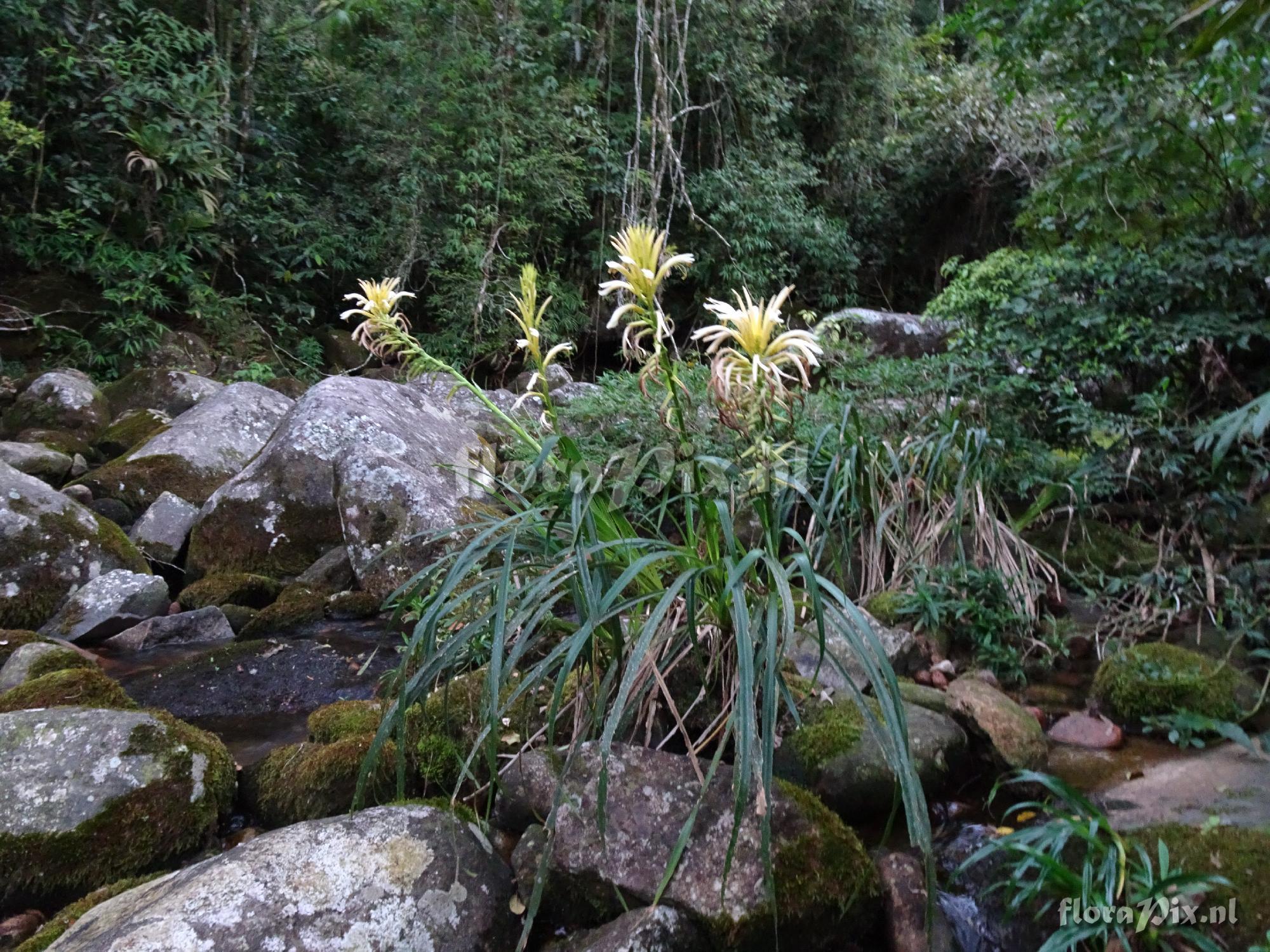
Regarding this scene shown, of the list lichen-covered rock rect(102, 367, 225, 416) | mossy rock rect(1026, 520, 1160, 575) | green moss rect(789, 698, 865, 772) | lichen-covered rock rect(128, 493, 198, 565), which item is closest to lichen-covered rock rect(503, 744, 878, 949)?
green moss rect(789, 698, 865, 772)

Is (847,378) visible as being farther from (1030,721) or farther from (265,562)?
(265,562)

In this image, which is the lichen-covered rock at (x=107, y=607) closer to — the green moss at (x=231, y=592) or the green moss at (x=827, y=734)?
the green moss at (x=231, y=592)

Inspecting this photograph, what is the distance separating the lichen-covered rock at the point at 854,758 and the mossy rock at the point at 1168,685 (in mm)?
646

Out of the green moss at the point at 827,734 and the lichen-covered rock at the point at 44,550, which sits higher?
the green moss at the point at 827,734

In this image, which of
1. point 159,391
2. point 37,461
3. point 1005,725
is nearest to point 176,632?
point 37,461

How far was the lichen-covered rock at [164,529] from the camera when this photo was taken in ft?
14.7

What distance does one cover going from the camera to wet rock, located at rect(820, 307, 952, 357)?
6.12m

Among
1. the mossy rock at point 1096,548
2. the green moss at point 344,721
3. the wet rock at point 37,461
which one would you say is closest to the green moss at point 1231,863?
the mossy rock at point 1096,548

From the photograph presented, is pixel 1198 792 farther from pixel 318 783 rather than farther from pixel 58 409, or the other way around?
pixel 58 409

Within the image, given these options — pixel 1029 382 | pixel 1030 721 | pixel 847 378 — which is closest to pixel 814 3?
pixel 847 378

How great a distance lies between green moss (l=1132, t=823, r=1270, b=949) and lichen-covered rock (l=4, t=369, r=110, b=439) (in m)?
6.99

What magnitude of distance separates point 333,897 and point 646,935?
623mm

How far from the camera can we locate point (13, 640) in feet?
10.9

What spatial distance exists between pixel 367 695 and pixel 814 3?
378 inches
